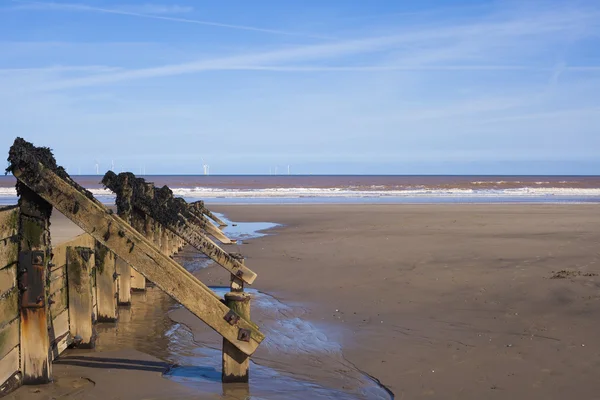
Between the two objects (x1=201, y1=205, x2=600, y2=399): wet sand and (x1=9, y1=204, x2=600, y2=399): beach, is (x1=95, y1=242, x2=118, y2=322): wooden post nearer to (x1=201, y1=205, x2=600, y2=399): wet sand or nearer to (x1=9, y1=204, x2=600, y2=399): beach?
(x1=9, y1=204, x2=600, y2=399): beach

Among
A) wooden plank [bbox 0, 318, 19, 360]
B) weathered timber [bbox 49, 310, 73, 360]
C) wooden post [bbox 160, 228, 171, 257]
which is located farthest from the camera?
wooden post [bbox 160, 228, 171, 257]

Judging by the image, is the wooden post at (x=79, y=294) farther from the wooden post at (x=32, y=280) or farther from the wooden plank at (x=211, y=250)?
the wooden plank at (x=211, y=250)

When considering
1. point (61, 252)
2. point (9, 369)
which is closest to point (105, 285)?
point (61, 252)

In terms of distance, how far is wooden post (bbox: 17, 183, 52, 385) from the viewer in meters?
5.48

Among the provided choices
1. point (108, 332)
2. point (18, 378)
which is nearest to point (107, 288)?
point (108, 332)

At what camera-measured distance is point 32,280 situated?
5.50m

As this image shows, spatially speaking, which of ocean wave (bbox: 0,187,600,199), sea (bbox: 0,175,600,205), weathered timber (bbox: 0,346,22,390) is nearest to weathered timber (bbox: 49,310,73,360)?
weathered timber (bbox: 0,346,22,390)

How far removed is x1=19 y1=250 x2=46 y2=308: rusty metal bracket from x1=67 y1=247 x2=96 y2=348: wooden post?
4.91ft

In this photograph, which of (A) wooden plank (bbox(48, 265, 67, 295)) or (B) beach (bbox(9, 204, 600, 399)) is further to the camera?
(A) wooden plank (bbox(48, 265, 67, 295))

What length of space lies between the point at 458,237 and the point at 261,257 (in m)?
6.05

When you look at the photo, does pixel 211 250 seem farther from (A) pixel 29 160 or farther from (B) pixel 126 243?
(A) pixel 29 160

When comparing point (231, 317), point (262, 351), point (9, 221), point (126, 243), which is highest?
point (9, 221)

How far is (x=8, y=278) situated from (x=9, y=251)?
0.73 ft

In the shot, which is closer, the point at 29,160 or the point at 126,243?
the point at 29,160
